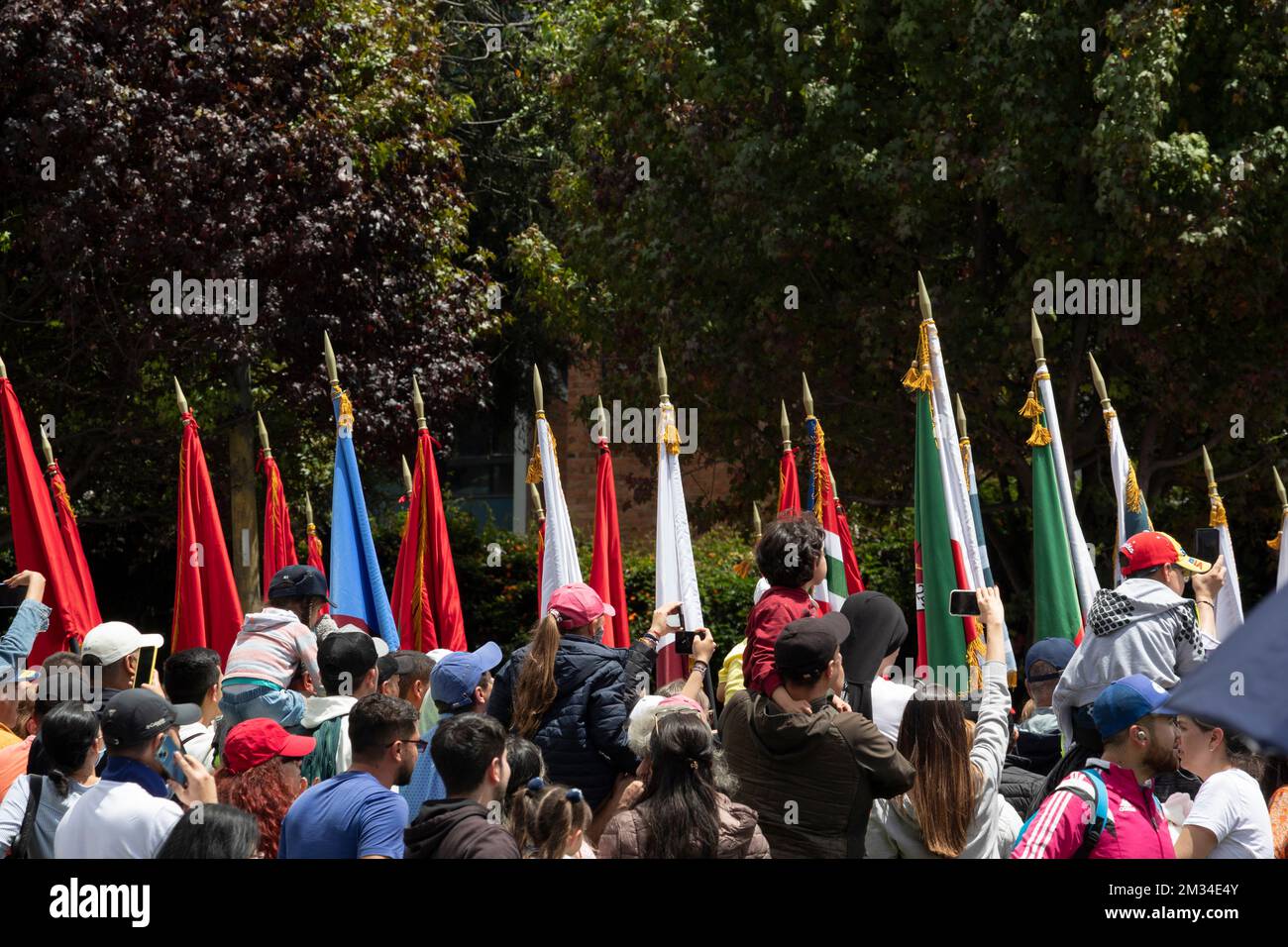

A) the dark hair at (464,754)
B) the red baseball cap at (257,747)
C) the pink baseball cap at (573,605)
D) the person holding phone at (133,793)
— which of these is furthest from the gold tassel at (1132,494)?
the person holding phone at (133,793)

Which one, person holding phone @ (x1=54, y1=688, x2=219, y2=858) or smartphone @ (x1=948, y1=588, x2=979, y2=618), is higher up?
smartphone @ (x1=948, y1=588, x2=979, y2=618)

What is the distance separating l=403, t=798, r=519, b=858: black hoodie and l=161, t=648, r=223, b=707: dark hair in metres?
2.22

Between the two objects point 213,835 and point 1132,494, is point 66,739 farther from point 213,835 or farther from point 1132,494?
point 1132,494

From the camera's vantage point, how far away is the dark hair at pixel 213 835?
4.16 meters

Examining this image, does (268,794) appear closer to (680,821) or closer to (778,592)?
(680,821)

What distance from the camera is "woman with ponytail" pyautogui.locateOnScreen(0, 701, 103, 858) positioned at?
5113mm

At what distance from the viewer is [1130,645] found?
5629 millimetres

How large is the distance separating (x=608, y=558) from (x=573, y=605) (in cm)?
412

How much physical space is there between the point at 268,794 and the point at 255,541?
11.7 m

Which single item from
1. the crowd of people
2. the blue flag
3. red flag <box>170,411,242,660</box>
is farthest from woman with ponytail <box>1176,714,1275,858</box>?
red flag <box>170,411,242,660</box>

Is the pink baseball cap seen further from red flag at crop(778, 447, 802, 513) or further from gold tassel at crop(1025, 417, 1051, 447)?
gold tassel at crop(1025, 417, 1051, 447)

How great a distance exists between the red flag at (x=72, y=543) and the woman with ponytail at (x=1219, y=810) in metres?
7.33

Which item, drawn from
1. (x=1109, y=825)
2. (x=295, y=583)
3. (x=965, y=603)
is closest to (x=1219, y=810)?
(x=1109, y=825)

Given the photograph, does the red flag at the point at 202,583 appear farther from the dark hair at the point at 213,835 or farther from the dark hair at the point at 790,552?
the dark hair at the point at 213,835
